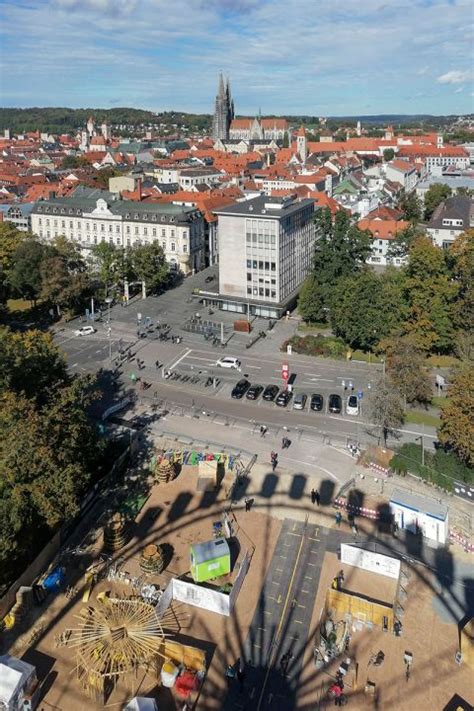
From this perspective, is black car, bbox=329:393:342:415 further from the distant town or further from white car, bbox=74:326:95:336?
white car, bbox=74:326:95:336

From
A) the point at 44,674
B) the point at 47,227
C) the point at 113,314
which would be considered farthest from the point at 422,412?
the point at 47,227

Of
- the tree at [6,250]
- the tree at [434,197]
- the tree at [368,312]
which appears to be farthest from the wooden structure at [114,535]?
the tree at [434,197]

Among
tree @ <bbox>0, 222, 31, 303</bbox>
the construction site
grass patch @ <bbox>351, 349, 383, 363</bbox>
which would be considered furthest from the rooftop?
the construction site

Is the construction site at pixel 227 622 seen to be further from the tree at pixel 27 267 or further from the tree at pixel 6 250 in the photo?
the tree at pixel 6 250

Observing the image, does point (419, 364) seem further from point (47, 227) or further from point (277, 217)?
point (47, 227)

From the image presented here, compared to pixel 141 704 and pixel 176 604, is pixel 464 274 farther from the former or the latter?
pixel 141 704
